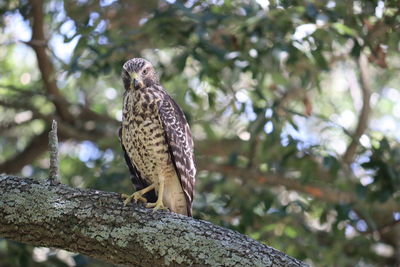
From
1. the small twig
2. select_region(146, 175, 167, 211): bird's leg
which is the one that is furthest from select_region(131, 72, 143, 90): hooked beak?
the small twig

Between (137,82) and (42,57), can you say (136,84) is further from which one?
(42,57)

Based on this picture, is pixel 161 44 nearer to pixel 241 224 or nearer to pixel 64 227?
pixel 241 224

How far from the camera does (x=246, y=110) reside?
247 inches

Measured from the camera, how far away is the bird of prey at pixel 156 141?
Result: 493 cm

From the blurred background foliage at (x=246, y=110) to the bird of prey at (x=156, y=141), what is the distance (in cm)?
55

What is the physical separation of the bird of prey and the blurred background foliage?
553 mm

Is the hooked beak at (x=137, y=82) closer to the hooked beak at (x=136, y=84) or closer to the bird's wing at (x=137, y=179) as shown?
the hooked beak at (x=136, y=84)

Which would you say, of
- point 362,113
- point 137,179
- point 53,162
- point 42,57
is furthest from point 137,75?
point 362,113

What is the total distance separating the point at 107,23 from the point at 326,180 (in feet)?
9.77

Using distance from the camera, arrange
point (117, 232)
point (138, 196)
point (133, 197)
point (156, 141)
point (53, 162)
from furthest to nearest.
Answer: point (156, 141) < point (138, 196) < point (133, 197) < point (53, 162) < point (117, 232)

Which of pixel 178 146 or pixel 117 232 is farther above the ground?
pixel 117 232

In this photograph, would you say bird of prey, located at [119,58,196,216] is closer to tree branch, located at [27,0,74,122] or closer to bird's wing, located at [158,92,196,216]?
bird's wing, located at [158,92,196,216]

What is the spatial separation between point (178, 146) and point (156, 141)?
0.57ft

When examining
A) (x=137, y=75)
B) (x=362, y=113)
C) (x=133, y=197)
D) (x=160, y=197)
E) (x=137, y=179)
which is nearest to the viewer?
(x=133, y=197)
